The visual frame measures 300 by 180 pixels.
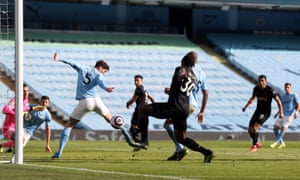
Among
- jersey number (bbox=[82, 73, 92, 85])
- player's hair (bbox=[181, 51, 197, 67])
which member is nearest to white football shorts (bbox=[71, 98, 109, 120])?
jersey number (bbox=[82, 73, 92, 85])

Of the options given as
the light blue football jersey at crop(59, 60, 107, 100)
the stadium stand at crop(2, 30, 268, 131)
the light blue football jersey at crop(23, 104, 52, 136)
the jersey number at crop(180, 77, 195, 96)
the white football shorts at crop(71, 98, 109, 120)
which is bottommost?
the stadium stand at crop(2, 30, 268, 131)

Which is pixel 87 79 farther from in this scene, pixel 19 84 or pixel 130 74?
pixel 130 74

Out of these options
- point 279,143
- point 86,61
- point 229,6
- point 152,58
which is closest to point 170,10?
point 229,6

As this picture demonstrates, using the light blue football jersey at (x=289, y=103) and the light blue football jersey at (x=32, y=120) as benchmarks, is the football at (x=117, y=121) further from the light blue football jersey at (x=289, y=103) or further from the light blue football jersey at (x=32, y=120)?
the light blue football jersey at (x=289, y=103)

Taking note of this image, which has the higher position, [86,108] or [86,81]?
[86,81]

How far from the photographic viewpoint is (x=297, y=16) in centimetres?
6038

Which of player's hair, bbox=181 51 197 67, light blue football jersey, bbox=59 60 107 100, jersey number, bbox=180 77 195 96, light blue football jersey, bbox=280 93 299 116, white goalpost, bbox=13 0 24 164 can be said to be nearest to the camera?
Result: white goalpost, bbox=13 0 24 164

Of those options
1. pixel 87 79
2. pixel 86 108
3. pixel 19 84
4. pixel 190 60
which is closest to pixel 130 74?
pixel 87 79

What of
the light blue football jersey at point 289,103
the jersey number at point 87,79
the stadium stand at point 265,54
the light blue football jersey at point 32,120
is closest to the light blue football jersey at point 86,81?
the jersey number at point 87,79

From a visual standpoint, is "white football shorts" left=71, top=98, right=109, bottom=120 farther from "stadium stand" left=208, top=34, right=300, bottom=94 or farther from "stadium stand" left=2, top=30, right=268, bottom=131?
"stadium stand" left=208, top=34, right=300, bottom=94

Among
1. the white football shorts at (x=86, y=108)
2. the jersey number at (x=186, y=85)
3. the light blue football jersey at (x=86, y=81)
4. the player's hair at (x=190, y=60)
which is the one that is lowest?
the white football shorts at (x=86, y=108)

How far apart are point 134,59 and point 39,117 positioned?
27.1 m

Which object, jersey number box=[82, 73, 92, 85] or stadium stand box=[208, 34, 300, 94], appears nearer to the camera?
jersey number box=[82, 73, 92, 85]

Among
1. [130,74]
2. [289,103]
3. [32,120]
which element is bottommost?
[130,74]
